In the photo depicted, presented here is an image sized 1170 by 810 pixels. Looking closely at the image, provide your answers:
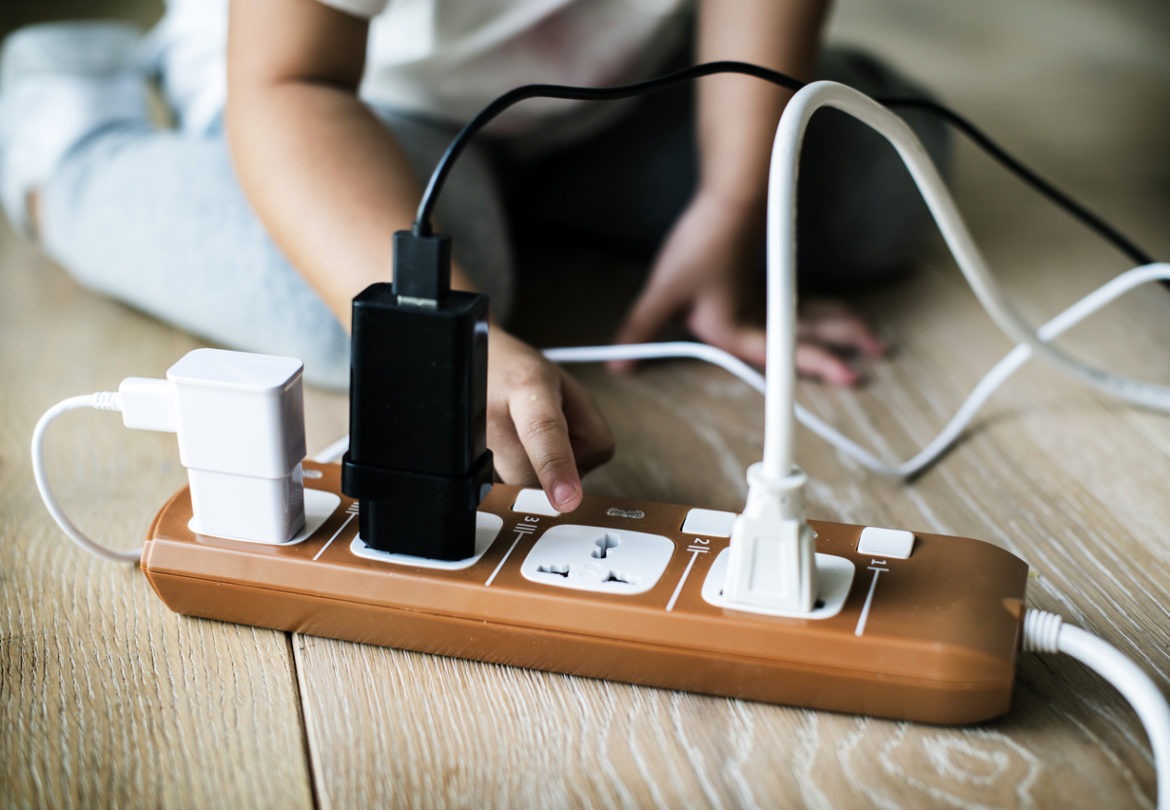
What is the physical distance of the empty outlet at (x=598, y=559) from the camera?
16.6 inches

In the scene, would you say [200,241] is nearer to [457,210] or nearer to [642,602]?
[457,210]

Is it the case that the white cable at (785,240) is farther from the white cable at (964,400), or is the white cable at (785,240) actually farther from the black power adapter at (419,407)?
the white cable at (964,400)

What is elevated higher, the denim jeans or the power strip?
the denim jeans

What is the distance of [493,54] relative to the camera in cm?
83

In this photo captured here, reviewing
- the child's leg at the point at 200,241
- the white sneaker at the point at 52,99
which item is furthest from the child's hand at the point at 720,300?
the white sneaker at the point at 52,99

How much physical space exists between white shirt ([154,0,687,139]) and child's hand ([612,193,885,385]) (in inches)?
6.3

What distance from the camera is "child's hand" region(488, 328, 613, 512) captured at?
469 millimetres

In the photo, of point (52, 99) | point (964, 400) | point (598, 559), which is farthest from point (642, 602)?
point (52, 99)

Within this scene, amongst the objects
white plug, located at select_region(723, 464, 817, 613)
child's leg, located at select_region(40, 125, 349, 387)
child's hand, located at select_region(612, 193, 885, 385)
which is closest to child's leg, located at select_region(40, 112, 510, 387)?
child's leg, located at select_region(40, 125, 349, 387)

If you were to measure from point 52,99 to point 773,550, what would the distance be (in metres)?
0.76

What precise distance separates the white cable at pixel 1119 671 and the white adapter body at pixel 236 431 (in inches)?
11.0

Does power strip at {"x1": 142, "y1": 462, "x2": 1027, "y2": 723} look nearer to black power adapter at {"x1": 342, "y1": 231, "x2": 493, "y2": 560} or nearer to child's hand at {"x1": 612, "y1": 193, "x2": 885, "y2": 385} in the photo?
black power adapter at {"x1": 342, "y1": 231, "x2": 493, "y2": 560}

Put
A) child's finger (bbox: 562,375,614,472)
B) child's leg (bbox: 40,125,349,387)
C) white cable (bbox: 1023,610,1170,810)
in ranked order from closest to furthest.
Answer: white cable (bbox: 1023,610,1170,810), child's finger (bbox: 562,375,614,472), child's leg (bbox: 40,125,349,387)

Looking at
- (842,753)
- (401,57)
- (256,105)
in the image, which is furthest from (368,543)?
(401,57)
